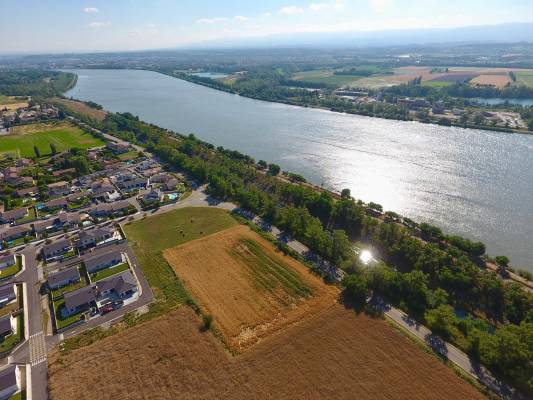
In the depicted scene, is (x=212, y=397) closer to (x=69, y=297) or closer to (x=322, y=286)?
(x=322, y=286)

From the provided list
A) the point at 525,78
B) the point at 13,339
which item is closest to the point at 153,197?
the point at 13,339

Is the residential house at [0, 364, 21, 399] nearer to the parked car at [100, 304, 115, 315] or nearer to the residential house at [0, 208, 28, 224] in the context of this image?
the parked car at [100, 304, 115, 315]

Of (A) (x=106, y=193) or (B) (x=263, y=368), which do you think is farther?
(A) (x=106, y=193)

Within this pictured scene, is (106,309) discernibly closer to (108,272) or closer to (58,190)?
(108,272)

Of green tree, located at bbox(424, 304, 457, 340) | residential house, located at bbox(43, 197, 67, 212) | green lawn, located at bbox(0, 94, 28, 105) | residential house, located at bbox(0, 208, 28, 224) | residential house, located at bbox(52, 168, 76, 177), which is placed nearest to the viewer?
green tree, located at bbox(424, 304, 457, 340)

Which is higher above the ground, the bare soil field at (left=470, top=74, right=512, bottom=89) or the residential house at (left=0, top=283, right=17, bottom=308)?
the bare soil field at (left=470, top=74, right=512, bottom=89)

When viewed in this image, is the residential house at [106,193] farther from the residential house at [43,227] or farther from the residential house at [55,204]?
the residential house at [43,227]

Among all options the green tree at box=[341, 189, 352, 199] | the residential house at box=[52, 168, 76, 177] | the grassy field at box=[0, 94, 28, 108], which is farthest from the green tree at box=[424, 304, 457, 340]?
the grassy field at box=[0, 94, 28, 108]
